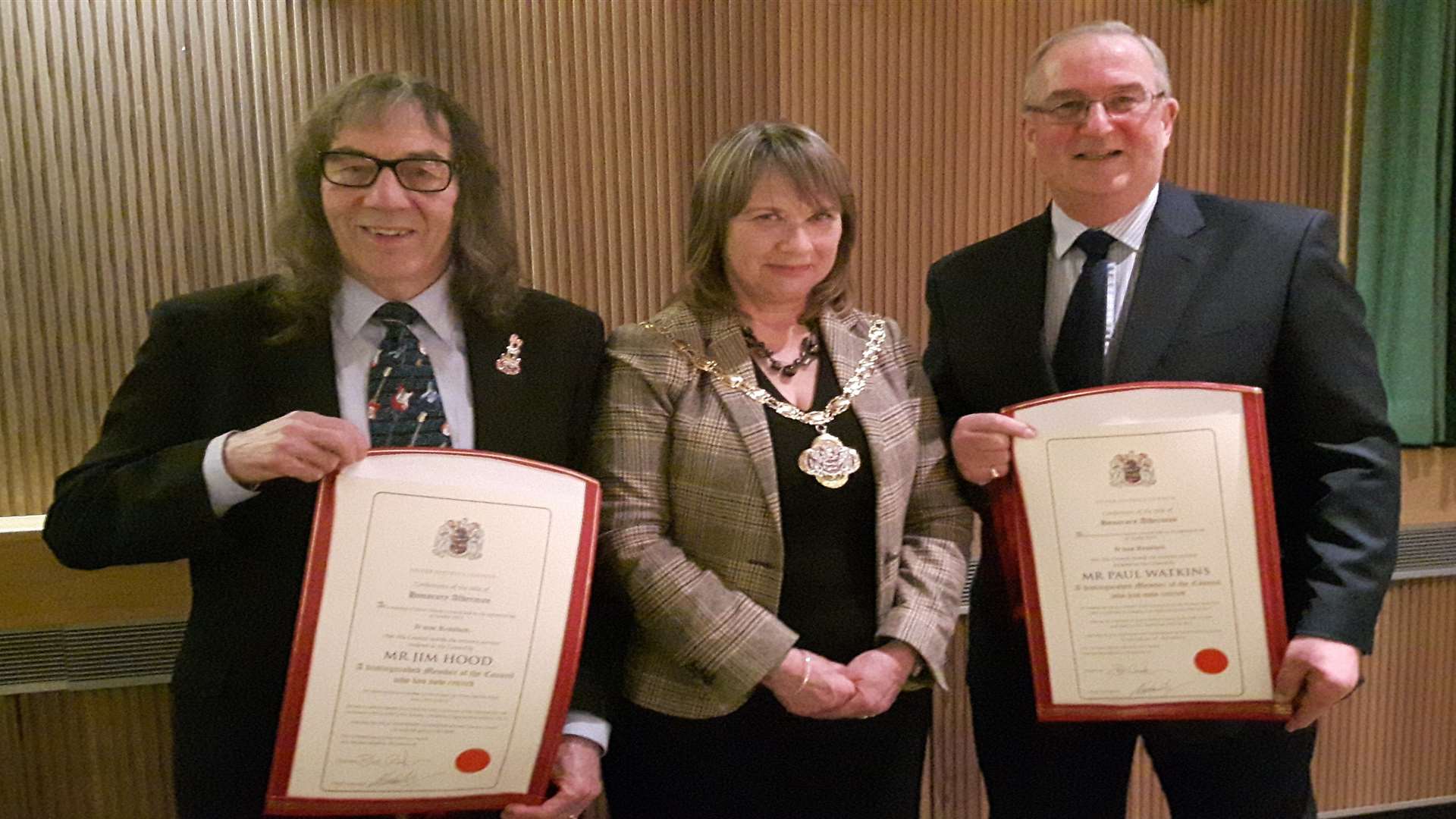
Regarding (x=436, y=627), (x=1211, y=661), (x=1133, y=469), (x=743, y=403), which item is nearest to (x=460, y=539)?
(x=436, y=627)

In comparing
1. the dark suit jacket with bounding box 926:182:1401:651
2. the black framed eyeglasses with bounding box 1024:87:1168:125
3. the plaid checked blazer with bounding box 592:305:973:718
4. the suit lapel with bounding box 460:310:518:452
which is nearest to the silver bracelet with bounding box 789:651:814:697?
the plaid checked blazer with bounding box 592:305:973:718

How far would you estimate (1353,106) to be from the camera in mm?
2963

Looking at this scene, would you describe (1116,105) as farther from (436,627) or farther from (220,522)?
(220,522)

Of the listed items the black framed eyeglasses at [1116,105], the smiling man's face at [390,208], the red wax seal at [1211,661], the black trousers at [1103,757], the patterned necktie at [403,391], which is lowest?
the black trousers at [1103,757]

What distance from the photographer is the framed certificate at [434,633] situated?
4.18ft

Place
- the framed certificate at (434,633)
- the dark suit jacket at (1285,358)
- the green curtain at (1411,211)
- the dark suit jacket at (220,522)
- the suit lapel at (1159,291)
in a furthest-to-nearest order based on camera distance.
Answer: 1. the green curtain at (1411,211)
2. the suit lapel at (1159,291)
3. the dark suit jacket at (1285,358)
4. the dark suit jacket at (220,522)
5. the framed certificate at (434,633)

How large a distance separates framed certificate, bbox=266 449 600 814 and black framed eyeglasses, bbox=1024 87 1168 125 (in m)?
1.05

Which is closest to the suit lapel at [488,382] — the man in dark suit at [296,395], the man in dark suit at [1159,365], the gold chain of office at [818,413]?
the man in dark suit at [296,395]

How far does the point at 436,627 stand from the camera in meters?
1.31

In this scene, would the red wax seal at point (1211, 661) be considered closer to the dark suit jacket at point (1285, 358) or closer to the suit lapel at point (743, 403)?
the dark suit jacket at point (1285, 358)

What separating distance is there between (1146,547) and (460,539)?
1.02 m

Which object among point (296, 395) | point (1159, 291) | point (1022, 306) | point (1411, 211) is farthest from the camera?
point (1411, 211)

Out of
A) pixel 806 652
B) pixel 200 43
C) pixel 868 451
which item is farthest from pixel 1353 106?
pixel 200 43

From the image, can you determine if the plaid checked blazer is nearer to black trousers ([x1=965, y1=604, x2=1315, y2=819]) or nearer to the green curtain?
black trousers ([x1=965, y1=604, x2=1315, y2=819])
